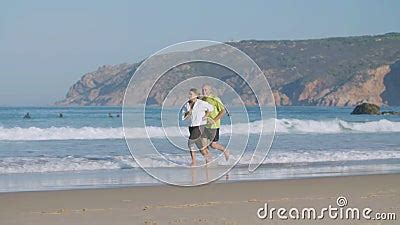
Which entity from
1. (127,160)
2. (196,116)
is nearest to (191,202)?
(196,116)

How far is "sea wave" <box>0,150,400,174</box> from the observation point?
17391 millimetres

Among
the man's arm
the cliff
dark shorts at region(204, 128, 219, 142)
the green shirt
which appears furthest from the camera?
the cliff

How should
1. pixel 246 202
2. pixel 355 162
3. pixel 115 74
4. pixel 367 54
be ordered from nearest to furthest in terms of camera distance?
pixel 246 202, pixel 355 162, pixel 115 74, pixel 367 54

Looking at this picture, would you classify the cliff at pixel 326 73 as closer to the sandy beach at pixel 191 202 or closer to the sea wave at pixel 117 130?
the sea wave at pixel 117 130

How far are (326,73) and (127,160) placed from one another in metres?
107

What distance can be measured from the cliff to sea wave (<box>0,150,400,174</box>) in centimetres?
4743

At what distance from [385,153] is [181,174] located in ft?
28.1

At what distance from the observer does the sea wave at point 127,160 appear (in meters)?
17.4

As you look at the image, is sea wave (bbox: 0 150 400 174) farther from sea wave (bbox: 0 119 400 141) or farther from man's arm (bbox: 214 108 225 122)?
sea wave (bbox: 0 119 400 141)

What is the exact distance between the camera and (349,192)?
1263cm

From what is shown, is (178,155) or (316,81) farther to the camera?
(316,81)

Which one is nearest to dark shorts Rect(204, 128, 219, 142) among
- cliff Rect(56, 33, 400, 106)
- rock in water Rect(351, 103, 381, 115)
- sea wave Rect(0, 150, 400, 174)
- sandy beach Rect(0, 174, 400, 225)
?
sandy beach Rect(0, 174, 400, 225)

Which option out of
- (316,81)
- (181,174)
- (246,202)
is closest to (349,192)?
(246,202)

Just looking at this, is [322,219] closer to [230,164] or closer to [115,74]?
[230,164]
